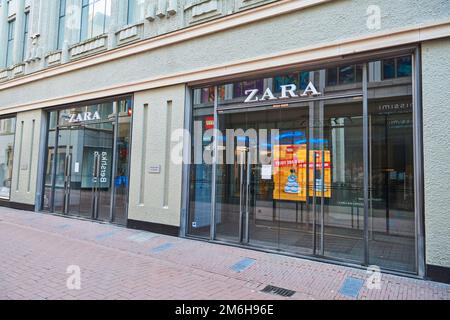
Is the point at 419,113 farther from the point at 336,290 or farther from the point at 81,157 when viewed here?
the point at 81,157

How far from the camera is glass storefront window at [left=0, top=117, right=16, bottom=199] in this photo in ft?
45.8

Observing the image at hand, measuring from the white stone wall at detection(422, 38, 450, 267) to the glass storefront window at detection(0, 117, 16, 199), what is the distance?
1494 cm

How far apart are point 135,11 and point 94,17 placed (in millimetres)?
2259

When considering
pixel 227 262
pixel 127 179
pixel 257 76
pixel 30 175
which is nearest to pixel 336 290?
pixel 227 262

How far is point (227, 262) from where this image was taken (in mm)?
6375

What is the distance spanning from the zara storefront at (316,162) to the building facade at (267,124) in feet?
0.10

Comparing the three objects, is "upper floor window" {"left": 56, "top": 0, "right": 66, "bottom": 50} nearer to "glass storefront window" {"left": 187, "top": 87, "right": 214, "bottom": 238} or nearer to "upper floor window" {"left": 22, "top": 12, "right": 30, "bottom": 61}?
"upper floor window" {"left": 22, "top": 12, "right": 30, "bottom": 61}

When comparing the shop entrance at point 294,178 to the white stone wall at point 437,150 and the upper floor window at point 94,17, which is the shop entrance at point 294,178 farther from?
the upper floor window at point 94,17

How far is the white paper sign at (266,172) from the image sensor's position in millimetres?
8078

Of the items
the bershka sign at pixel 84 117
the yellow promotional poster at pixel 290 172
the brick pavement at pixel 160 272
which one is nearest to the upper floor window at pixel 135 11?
the bershka sign at pixel 84 117

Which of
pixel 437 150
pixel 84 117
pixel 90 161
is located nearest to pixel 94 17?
pixel 84 117

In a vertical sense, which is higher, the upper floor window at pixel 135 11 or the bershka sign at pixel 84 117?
the upper floor window at pixel 135 11

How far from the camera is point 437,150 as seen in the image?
5422mm

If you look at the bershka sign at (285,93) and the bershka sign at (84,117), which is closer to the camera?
the bershka sign at (285,93)
